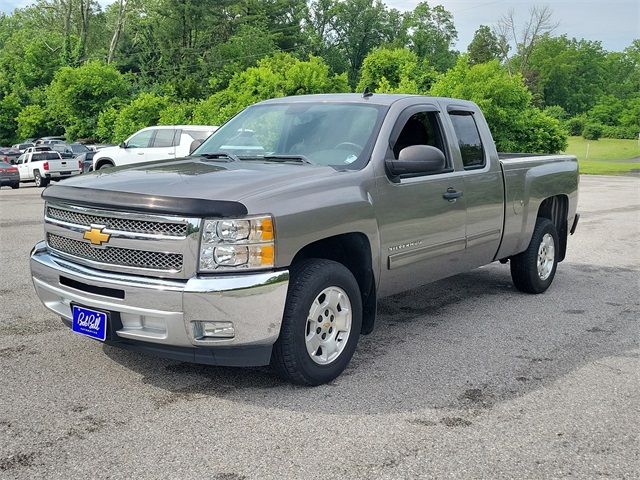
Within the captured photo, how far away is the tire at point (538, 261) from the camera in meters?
7.31

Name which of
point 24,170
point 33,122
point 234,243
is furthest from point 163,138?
point 33,122

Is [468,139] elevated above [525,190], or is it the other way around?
[468,139]

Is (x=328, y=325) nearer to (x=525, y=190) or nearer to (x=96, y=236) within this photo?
(x=96, y=236)

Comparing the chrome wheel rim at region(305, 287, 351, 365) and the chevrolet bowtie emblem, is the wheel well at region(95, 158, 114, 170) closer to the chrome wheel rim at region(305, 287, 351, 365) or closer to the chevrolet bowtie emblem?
the chevrolet bowtie emblem

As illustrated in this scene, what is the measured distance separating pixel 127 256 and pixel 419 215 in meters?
2.22

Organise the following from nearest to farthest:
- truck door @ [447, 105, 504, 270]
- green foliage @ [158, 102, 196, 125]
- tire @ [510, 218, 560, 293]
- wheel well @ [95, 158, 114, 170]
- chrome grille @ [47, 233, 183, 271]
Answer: chrome grille @ [47, 233, 183, 271]
truck door @ [447, 105, 504, 270]
tire @ [510, 218, 560, 293]
wheel well @ [95, 158, 114, 170]
green foliage @ [158, 102, 196, 125]

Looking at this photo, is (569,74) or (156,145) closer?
(156,145)

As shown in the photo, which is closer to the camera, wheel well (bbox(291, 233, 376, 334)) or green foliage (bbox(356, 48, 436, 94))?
wheel well (bbox(291, 233, 376, 334))

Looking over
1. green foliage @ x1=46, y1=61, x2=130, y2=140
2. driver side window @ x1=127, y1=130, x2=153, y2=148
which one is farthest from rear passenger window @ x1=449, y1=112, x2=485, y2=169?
green foliage @ x1=46, y1=61, x2=130, y2=140

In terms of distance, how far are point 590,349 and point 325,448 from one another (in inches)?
111

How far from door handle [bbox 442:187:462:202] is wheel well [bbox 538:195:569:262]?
2312mm

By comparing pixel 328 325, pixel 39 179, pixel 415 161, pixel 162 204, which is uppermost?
pixel 415 161

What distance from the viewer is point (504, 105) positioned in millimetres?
31953

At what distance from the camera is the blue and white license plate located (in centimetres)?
428
